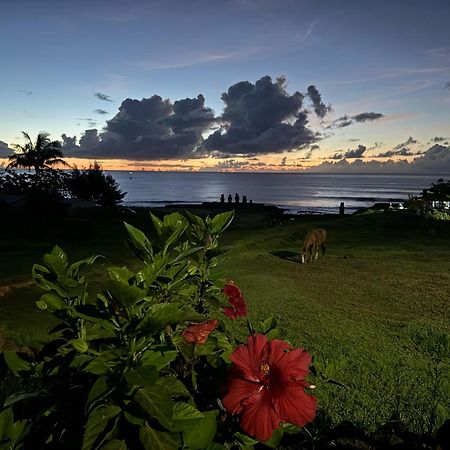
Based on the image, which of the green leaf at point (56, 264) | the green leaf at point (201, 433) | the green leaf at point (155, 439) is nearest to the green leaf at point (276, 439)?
the green leaf at point (201, 433)

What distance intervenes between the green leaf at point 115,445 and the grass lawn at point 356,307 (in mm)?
514

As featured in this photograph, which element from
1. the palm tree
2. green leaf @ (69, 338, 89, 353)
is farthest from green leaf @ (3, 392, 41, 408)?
the palm tree

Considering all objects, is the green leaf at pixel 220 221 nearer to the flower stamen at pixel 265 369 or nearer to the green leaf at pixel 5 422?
the flower stamen at pixel 265 369

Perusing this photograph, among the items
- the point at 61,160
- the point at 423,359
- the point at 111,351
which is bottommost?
the point at 423,359

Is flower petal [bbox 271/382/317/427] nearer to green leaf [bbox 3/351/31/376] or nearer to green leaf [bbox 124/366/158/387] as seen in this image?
green leaf [bbox 124/366/158/387]

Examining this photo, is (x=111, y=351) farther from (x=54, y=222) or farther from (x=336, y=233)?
(x=54, y=222)

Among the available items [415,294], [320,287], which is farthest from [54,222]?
[415,294]

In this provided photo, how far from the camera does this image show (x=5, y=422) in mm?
1264

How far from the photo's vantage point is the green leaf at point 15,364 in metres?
1.53

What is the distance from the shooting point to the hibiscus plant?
3.70 feet

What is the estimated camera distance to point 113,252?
46.6ft

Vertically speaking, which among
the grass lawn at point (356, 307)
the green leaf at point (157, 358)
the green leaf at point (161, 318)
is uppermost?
the green leaf at point (161, 318)

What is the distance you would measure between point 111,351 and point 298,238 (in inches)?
635

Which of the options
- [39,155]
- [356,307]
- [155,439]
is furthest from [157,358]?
[39,155]
